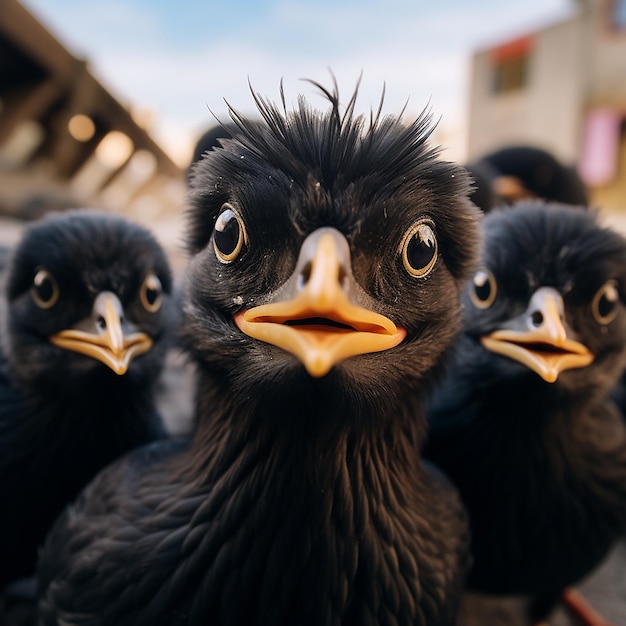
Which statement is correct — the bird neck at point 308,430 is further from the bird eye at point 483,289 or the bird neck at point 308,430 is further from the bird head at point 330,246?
the bird eye at point 483,289

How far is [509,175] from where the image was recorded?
8.67 ft

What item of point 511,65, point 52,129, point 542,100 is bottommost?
point 52,129

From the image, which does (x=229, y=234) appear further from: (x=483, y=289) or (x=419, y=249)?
(x=483, y=289)

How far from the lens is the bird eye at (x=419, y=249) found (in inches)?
32.5

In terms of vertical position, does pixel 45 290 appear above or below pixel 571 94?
below

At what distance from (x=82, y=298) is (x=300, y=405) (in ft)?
2.13

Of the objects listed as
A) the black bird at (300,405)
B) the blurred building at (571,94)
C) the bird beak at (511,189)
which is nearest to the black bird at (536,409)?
the black bird at (300,405)

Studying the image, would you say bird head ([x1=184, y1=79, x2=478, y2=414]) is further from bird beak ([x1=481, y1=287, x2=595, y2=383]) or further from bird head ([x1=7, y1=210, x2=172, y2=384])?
bird head ([x1=7, y1=210, x2=172, y2=384])

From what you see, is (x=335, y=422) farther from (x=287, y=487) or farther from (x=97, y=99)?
(x=97, y=99)

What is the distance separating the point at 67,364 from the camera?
1229 mm

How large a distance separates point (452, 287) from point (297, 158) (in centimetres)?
34

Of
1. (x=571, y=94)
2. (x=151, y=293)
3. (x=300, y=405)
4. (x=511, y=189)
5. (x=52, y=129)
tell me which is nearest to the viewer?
(x=300, y=405)

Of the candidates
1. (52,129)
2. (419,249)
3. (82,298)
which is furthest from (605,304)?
(52,129)

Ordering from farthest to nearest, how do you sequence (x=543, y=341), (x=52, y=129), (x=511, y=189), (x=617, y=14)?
(x=617, y=14), (x=52, y=129), (x=511, y=189), (x=543, y=341)
